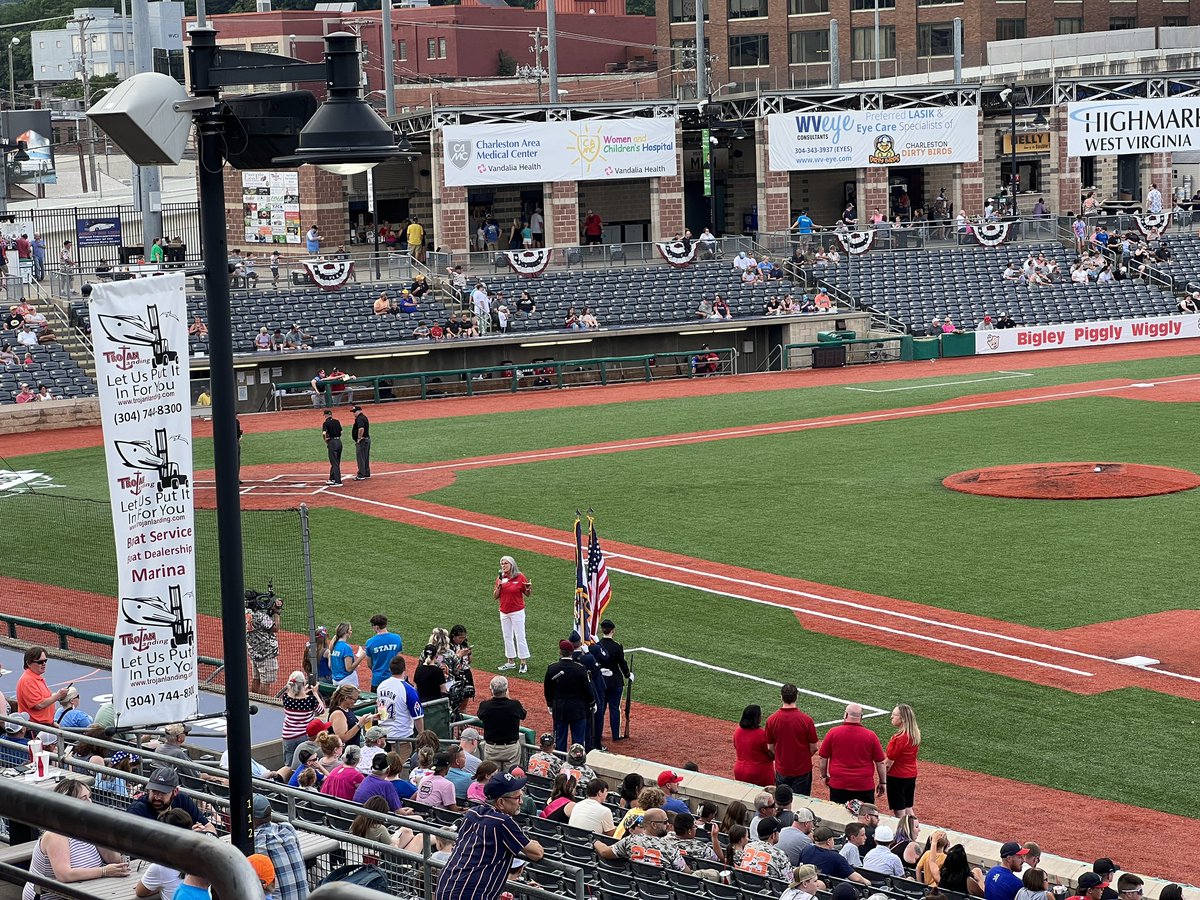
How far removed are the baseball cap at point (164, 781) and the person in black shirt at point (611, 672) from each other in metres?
8.22

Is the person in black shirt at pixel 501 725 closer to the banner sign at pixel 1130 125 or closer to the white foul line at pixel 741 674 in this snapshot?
the white foul line at pixel 741 674

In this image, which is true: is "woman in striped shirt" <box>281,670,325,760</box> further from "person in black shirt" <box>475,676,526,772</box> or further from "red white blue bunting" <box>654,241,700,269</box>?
"red white blue bunting" <box>654,241,700,269</box>

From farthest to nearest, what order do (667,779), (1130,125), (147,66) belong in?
(1130,125) → (147,66) → (667,779)

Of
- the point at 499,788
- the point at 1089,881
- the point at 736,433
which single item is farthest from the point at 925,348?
the point at 499,788

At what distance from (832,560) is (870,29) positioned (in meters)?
64.0

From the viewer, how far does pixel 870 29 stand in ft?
276

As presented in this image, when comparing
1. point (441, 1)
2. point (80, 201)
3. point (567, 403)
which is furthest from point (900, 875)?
point (441, 1)

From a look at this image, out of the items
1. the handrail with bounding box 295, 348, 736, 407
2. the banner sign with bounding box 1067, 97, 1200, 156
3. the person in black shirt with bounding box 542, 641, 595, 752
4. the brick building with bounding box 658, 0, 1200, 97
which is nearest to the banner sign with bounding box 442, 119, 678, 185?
the handrail with bounding box 295, 348, 736, 407

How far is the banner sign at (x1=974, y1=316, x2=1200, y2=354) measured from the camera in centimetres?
5116

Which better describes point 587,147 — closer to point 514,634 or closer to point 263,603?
point 514,634

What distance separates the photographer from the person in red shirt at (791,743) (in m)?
15.1

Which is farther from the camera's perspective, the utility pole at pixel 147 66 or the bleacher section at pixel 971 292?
the bleacher section at pixel 971 292

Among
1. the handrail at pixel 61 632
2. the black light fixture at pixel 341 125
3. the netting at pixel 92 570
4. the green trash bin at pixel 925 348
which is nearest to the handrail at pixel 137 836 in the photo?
the black light fixture at pixel 341 125

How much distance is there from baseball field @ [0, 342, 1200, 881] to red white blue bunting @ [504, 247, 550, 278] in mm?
7921
